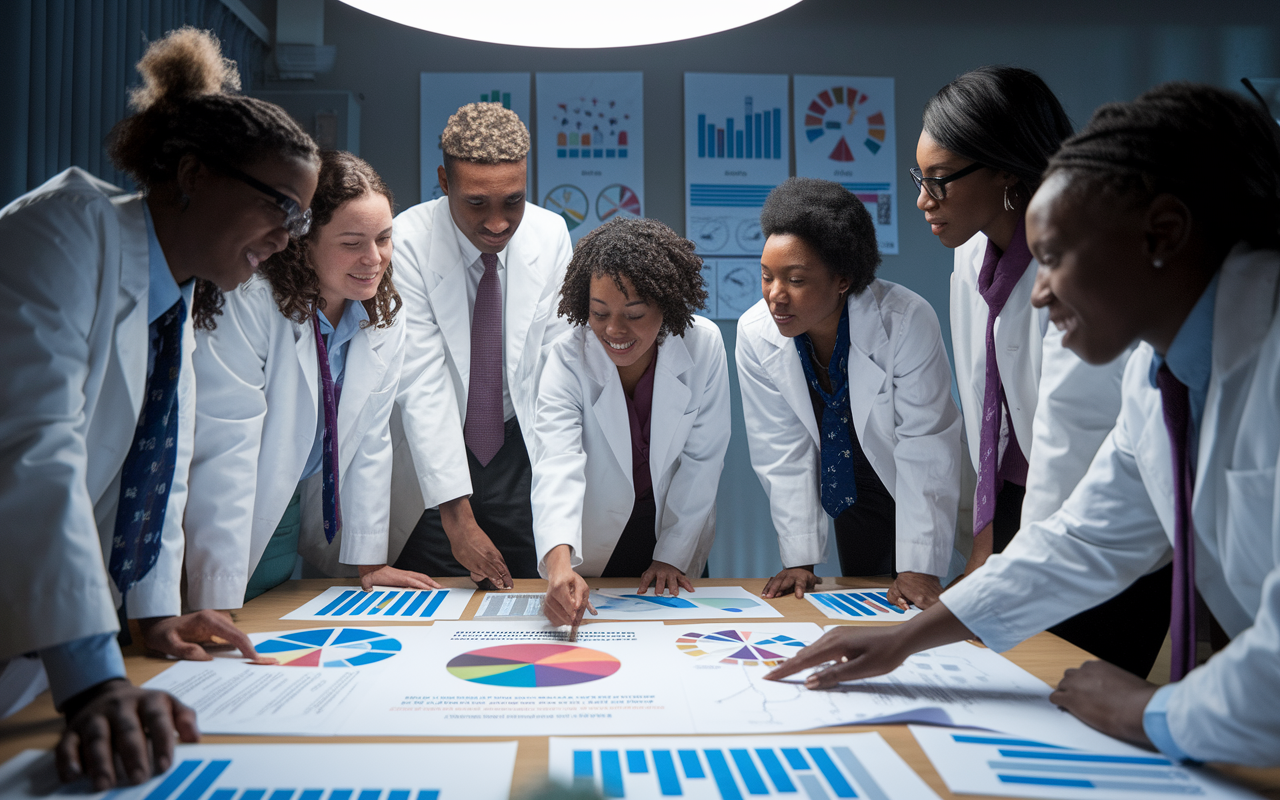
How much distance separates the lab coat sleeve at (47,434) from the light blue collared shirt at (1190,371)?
1.06 metres

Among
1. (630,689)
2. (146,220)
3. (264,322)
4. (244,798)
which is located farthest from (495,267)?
(244,798)

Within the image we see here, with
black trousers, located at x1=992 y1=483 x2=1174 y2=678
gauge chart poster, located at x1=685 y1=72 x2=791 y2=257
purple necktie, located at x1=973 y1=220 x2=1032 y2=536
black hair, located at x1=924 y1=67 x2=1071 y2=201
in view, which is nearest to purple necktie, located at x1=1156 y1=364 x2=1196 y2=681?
black trousers, located at x1=992 y1=483 x2=1174 y2=678

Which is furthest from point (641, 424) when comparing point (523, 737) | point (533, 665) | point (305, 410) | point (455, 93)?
point (455, 93)

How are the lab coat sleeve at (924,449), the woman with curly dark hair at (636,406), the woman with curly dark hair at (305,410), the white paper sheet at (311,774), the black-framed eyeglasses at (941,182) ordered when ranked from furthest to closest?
the woman with curly dark hair at (636,406)
the lab coat sleeve at (924,449)
the black-framed eyeglasses at (941,182)
the woman with curly dark hair at (305,410)
the white paper sheet at (311,774)

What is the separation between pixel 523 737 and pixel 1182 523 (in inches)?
29.8

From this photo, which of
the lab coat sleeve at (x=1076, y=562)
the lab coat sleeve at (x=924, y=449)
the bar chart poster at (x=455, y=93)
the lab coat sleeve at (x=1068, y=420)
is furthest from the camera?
the bar chart poster at (x=455, y=93)

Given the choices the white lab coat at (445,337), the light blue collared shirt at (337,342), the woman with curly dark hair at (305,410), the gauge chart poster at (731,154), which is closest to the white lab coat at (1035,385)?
the white lab coat at (445,337)

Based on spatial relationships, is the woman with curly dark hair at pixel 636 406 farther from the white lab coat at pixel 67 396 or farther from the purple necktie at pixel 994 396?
the white lab coat at pixel 67 396

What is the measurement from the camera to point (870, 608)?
4.63 ft

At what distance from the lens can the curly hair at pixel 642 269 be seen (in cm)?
167

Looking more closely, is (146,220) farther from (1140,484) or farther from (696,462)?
(1140,484)

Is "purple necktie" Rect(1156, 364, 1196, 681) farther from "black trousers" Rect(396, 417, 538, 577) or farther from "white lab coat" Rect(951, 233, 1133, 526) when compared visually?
"black trousers" Rect(396, 417, 538, 577)

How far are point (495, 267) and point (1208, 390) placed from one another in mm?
1533

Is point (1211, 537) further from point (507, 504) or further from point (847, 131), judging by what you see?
point (847, 131)
